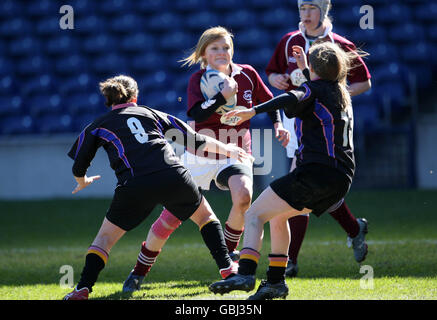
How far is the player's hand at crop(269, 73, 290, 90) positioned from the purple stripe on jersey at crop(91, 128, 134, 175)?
1490mm

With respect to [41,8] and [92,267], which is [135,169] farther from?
[41,8]

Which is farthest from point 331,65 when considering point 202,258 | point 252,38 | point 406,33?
point 252,38

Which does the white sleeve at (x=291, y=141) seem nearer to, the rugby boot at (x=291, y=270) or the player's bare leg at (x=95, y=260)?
the rugby boot at (x=291, y=270)

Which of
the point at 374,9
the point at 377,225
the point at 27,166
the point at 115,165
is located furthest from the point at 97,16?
the point at 115,165

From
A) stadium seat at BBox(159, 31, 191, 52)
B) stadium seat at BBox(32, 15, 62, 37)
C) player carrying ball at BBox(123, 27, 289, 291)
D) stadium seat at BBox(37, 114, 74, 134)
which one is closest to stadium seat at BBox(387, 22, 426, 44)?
stadium seat at BBox(159, 31, 191, 52)

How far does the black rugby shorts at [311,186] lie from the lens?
10.9ft

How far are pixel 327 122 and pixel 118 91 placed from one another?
3.97 feet

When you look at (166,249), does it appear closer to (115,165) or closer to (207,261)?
(207,261)

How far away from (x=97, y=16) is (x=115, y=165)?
353 inches

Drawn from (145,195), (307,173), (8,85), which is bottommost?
(145,195)

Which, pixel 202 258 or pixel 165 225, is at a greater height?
pixel 165 225

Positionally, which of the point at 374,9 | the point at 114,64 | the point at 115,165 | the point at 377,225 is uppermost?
the point at 374,9

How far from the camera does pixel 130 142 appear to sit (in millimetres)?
3652

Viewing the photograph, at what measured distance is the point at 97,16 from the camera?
39.8 feet
